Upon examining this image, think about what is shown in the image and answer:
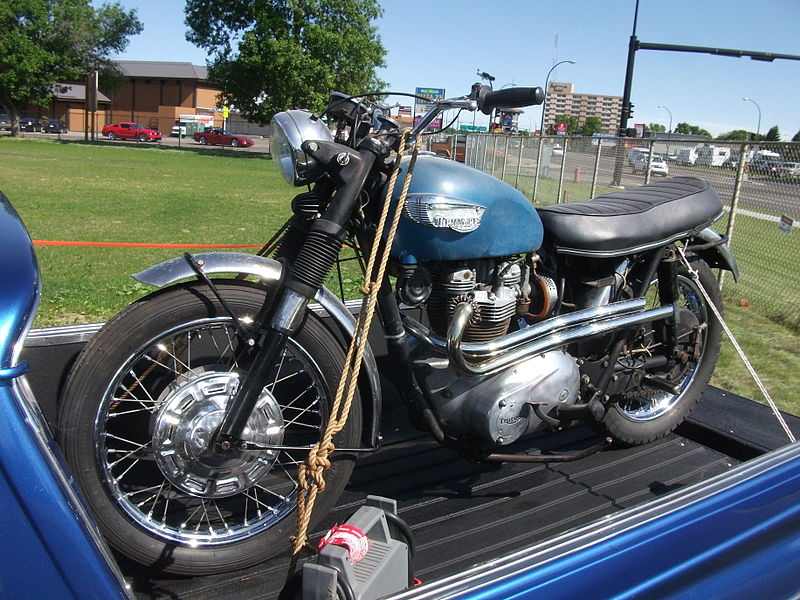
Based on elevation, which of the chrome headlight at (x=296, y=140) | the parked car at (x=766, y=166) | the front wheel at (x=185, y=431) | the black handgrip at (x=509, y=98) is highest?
the parked car at (x=766, y=166)

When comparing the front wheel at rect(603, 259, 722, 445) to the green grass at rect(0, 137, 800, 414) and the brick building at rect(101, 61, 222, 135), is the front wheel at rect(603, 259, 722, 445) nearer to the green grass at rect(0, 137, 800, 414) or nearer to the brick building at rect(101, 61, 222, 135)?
the green grass at rect(0, 137, 800, 414)

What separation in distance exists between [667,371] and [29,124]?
63.3 metres

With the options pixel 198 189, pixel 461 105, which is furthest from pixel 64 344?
pixel 198 189

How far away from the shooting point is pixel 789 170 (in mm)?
7031

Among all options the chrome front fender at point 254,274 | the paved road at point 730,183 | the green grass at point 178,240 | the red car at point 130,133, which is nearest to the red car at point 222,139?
the red car at point 130,133

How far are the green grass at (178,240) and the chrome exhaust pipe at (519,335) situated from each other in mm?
2353

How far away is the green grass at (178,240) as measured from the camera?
555cm

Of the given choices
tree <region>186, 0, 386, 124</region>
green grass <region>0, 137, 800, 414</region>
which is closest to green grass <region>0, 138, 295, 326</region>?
green grass <region>0, 137, 800, 414</region>

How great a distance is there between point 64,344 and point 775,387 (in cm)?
448

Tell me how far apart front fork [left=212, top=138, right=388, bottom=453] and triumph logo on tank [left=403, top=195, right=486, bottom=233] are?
0.20m

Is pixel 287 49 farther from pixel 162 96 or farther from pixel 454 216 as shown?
pixel 162 96

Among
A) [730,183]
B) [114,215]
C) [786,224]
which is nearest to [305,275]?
[786,224]

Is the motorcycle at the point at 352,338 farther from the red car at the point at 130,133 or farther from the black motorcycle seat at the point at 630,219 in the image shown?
the red car at the point at 130,133

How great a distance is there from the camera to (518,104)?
2.24 meters
